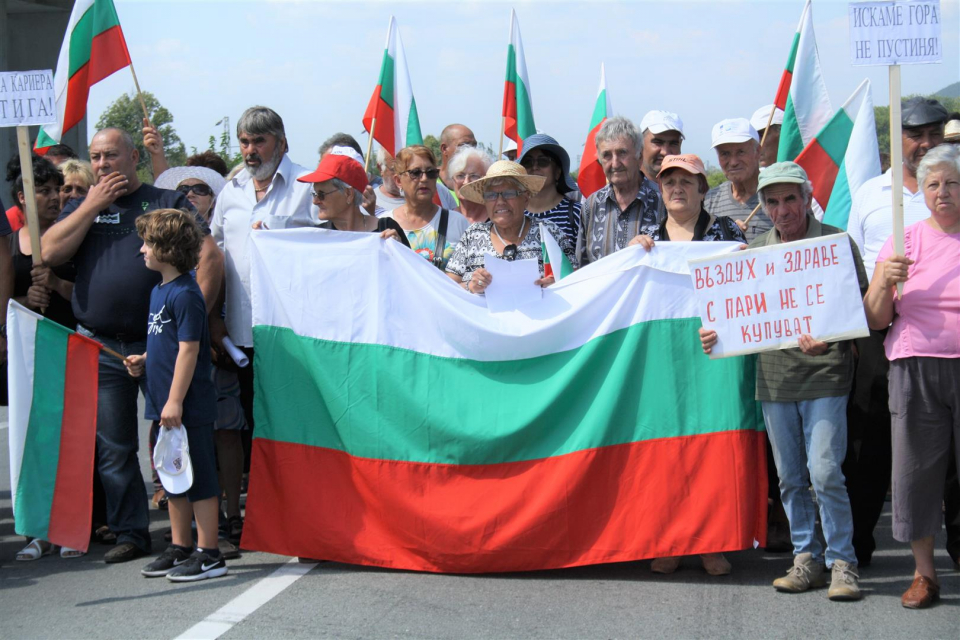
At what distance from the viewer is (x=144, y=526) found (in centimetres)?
559

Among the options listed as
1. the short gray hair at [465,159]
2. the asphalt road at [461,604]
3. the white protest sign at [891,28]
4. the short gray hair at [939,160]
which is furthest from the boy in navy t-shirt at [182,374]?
the short gray hair at [939,160]

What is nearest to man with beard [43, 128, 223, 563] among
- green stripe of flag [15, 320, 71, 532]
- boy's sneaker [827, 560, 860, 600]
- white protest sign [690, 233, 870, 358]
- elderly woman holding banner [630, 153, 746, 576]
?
green stripe of flag [15, 320, 71, 532]

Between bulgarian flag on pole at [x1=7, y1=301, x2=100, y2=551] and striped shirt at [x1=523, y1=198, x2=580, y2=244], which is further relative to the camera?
striped shirt at [x1=523, y1=198, x2=580, y2=244]

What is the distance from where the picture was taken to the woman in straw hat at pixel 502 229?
214 inches

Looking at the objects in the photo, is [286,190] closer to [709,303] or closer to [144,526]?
[144,526]

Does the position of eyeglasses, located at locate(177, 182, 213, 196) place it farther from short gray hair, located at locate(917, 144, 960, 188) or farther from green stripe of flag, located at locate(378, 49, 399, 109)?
short gray hair, located at locate(917, 144, 960, 188)

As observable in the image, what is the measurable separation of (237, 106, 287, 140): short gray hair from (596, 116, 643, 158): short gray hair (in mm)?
1879

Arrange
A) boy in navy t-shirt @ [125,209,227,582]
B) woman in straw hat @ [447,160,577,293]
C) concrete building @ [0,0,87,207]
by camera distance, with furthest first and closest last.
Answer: concrete building @ [0,0,87,207] → woman in straw hat @ [447,160,577,293] → boy in navy t-shirt @ [125,209,227,582]

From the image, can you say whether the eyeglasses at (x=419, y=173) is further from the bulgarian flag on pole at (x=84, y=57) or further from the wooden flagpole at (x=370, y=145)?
the bulgarian flag on pole at (x=84, y=57)

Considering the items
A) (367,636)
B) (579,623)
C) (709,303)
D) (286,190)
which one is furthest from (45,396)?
(709,303)

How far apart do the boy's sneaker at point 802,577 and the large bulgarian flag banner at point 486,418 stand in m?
0.26

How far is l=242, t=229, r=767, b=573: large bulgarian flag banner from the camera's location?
493 centimetres

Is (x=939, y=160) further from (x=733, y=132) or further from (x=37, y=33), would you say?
(x=37, y=33)

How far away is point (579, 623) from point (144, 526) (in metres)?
2.55
